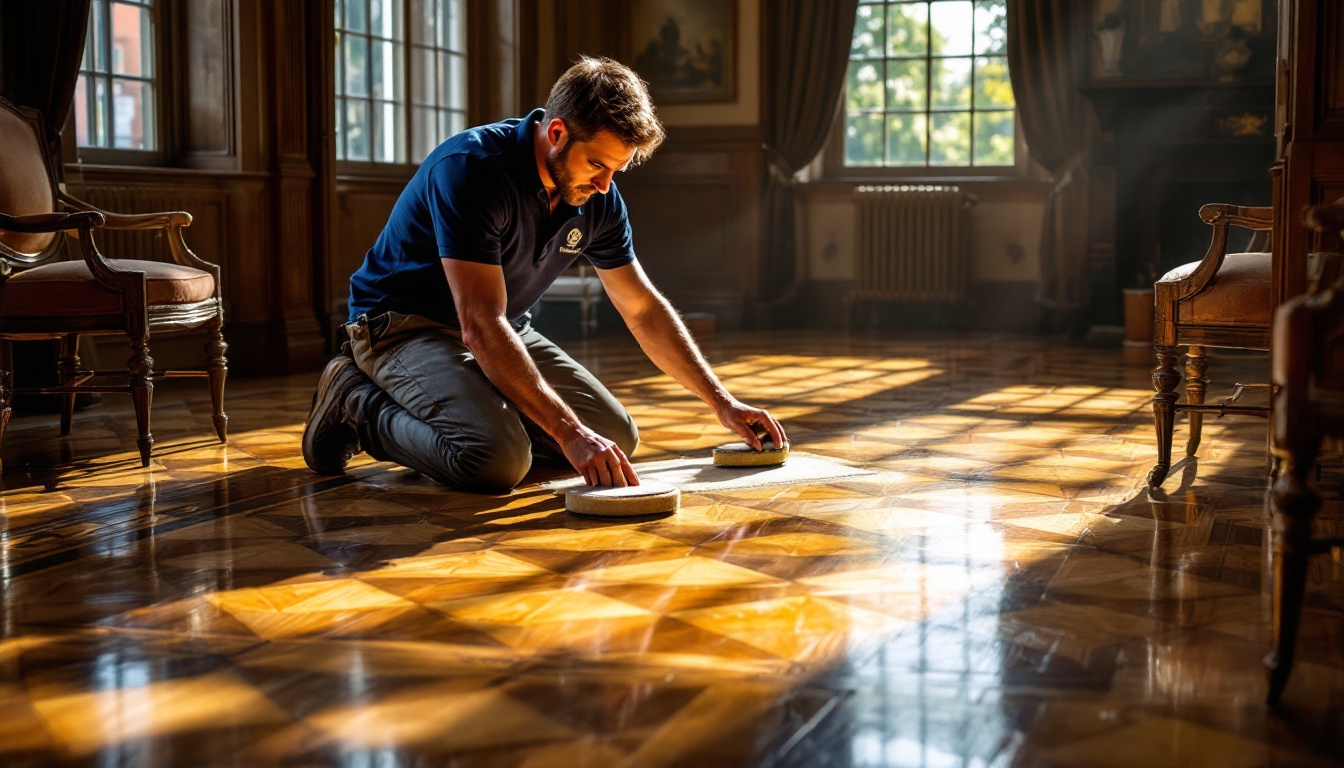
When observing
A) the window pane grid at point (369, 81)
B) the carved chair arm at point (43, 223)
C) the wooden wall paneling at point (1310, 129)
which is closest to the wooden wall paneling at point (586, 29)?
the window pane grid at point (369, 81)

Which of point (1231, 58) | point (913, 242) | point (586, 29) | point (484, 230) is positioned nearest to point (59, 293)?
point (484, 230)

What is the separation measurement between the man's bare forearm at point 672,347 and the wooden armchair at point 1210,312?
0.98 meters

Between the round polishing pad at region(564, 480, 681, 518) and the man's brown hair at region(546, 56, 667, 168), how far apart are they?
2.22 feet

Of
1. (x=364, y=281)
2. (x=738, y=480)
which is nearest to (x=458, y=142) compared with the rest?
(x=364, y=281)

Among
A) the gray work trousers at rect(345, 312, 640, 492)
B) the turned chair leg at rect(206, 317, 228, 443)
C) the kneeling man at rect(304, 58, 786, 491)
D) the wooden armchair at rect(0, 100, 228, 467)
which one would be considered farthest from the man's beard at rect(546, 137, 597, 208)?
the turned chair leg at rect(206, 317, 228, 443)

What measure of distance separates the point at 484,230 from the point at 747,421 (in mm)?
688

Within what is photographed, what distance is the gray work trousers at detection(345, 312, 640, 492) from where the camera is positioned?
276 cm

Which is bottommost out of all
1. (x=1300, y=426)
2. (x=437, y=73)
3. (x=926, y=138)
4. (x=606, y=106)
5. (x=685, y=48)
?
(x=1300, y=426)

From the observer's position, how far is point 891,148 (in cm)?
805

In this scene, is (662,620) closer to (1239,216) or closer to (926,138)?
(1239,216)

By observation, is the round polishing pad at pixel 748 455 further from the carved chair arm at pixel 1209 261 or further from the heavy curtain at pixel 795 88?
the heavy curtain at pixel 795 88

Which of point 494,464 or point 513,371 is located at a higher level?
point 513,371

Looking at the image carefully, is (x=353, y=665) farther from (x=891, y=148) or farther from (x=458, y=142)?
(x=891, y=148)

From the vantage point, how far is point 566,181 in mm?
2738
